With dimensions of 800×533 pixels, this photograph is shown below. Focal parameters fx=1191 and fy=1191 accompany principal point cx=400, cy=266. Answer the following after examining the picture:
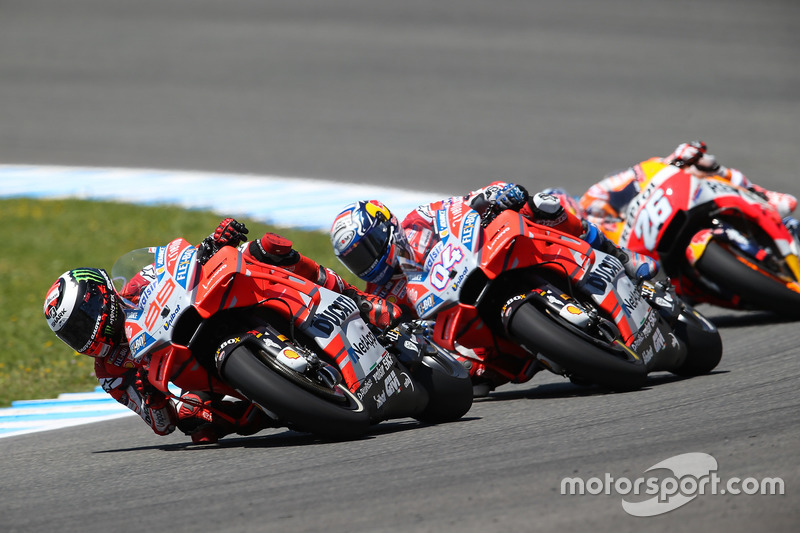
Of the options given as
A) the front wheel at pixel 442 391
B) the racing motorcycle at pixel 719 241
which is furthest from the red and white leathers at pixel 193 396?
the racing motorcycle at pixel 719 241

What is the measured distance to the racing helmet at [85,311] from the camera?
6.35m

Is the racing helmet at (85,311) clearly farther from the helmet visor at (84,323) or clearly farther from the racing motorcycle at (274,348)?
the racing motorcycle at (274,348)

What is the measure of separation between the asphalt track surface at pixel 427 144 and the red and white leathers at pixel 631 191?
1.03 metres

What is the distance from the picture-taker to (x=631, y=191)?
1045cm

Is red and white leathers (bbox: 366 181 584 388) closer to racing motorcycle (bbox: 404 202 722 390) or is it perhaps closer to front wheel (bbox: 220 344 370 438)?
racing motorcycle (bbox: 404 202 722 390)

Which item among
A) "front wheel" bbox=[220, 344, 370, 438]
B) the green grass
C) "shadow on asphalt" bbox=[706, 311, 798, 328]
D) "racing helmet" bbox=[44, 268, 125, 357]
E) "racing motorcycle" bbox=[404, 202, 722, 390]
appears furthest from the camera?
the green grass

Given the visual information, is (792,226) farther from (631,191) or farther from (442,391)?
(442,391)

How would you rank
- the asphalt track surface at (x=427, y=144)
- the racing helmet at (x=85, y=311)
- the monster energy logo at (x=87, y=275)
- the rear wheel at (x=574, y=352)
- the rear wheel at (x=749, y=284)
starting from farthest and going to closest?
the rear wheel at (x=749, y=284) < the rear wheel at (x=574, y=352) < the monster energy logo at (x=87, y=275) < the racing helmet at (x=85, y=311) < the asphalt track surface at (x=427, y=144)

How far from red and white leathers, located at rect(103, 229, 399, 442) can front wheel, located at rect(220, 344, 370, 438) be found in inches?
27.9

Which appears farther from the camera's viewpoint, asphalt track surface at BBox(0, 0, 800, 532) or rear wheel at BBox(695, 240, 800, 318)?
rear wheel at BBox(695, 240, 800, 318)

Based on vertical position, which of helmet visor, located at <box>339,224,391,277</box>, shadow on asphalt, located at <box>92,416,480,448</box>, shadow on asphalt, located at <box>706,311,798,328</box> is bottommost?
shadow on asphalt, located at <box>706,311,798,328</box>

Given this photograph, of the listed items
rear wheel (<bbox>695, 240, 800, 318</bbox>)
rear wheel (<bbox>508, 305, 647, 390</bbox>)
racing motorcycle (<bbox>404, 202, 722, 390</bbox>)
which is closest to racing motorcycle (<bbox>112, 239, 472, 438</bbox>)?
rear wheel (<bbox>508, 305, 647, 390</bbox>)

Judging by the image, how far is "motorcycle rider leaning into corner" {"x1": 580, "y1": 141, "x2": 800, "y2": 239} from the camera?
32.5ft

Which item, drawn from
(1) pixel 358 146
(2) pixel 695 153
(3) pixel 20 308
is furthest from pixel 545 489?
(1) pixel 358 146
